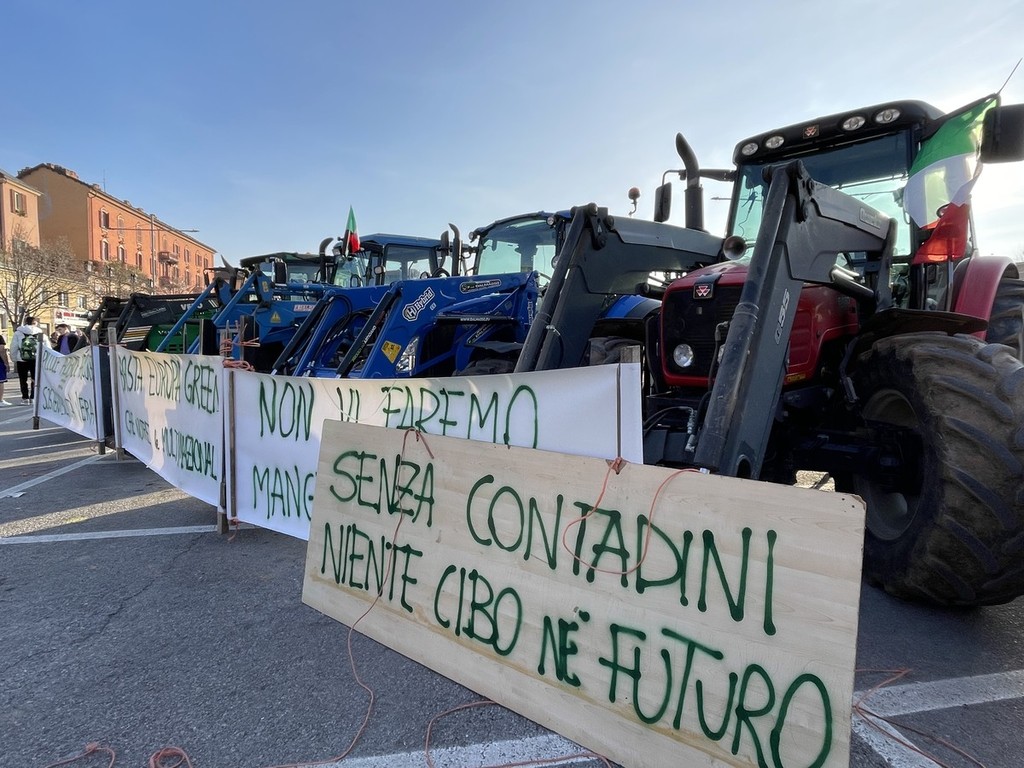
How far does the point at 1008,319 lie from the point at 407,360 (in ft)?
15.7

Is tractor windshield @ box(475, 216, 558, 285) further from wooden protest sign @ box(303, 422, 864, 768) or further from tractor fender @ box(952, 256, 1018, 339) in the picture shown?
wooden protest sign @ box(303, 422, 864, 768)

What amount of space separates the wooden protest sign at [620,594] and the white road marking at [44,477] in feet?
16.2

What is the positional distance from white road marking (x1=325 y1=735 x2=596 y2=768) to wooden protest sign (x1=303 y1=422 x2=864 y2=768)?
10 cm

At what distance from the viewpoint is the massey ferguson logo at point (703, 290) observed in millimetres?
3672

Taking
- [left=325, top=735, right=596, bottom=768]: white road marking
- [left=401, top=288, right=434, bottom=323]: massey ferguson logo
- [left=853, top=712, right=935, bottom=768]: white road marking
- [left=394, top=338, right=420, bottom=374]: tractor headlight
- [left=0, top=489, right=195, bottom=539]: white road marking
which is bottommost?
[left=0, top=489, right=195, bottom=539]: white road marking

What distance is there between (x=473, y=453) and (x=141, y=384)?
5.27 meters

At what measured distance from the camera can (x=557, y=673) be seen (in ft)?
7.29

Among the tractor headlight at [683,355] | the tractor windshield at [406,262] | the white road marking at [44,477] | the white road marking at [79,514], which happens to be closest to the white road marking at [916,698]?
the tractor headlight at [683,355]

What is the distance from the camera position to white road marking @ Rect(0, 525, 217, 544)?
4.49 metres

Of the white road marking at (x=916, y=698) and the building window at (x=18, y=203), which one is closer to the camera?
the white road marking at (x=916, y=698)

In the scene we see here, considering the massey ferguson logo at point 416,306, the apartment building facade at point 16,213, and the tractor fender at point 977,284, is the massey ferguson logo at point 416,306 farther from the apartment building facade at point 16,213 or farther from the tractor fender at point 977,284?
the apartment building facade at point 16,213

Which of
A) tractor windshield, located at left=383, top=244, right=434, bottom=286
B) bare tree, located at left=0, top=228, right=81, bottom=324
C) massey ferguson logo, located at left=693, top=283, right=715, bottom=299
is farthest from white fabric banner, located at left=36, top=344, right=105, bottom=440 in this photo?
bare tree, located at left=0, top=228, right=81, bottom=324

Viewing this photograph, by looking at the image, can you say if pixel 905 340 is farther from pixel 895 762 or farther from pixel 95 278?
pixel 95 278

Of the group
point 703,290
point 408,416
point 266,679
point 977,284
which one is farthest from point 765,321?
point 266,679
